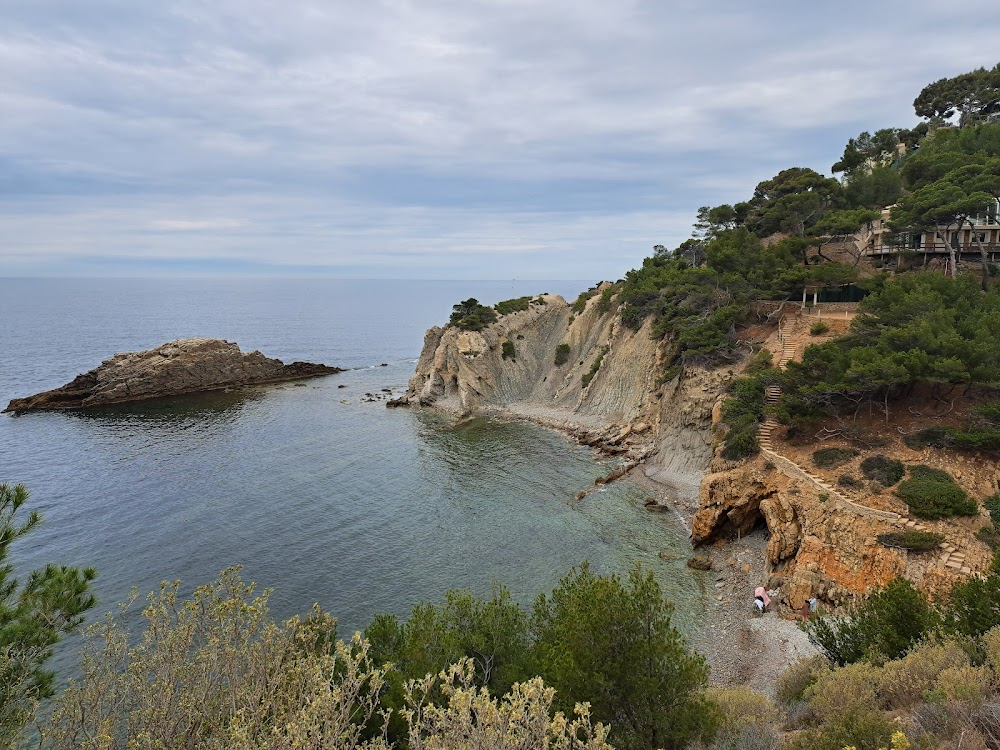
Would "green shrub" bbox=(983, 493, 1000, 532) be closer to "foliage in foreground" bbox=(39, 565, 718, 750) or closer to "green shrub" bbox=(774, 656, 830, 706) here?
"green shrub" bbox=(774, 656, 830, 706)

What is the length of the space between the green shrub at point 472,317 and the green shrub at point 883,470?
47235 millimetres

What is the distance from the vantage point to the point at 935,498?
21.7 m

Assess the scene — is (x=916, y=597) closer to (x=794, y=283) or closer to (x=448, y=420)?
(x=794, y=283)

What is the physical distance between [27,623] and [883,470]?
28.8 m

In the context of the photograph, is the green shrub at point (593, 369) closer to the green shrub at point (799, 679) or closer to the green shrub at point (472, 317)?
the green shrub at point (472, 317)

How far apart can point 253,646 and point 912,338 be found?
31637 mm

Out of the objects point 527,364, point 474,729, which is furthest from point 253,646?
point 527,364

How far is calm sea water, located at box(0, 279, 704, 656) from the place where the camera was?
2806 centimetres

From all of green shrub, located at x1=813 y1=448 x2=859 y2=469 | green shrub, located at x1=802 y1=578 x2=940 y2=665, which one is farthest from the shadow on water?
green shrub, located at x1=802 y1=578 x2=940 y2=665

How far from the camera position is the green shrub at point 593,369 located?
192ft

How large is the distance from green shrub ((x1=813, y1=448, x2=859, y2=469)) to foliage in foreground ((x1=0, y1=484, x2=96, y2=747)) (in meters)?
28.0

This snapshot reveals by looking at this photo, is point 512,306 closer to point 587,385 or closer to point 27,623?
point 587,385

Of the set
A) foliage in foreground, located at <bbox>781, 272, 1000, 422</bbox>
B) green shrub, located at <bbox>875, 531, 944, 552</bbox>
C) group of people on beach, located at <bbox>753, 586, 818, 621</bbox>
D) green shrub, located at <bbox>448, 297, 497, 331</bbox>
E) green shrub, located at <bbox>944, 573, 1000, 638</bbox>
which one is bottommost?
group of people on beach, located at <bbox>753, 586, 818, 621</bbox>

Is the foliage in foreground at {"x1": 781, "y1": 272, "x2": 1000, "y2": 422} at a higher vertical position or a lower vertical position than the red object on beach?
higher
